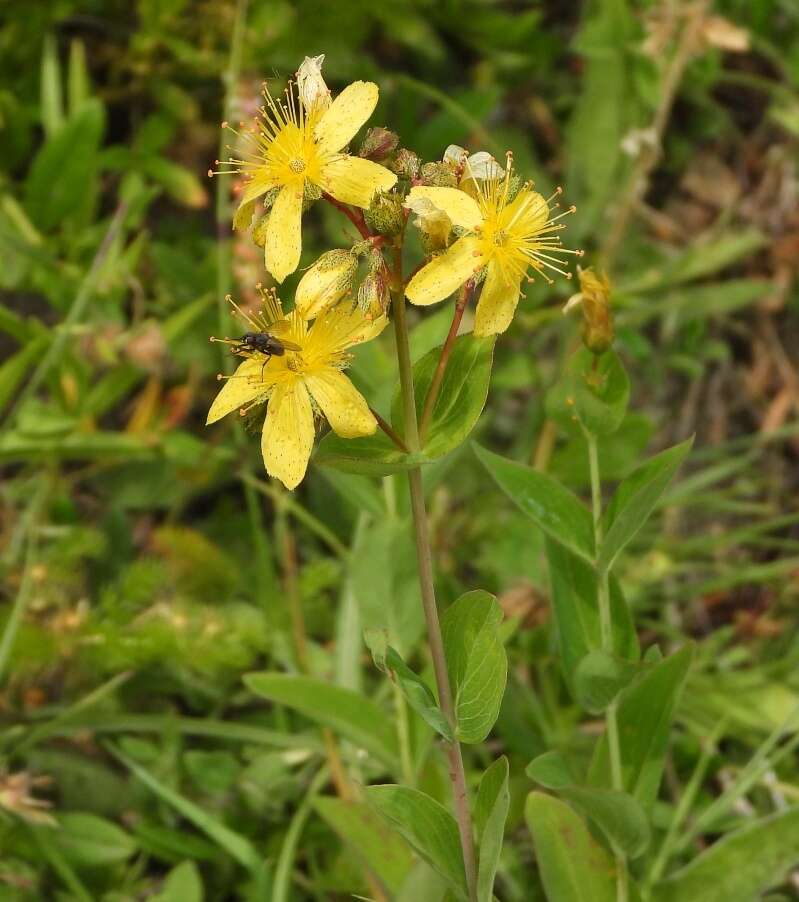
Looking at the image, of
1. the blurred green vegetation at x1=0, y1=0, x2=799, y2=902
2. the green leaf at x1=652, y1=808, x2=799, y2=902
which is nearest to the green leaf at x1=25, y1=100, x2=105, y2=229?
the blurred green vegetation at x1=0, y1=0, x2=799, y2=902

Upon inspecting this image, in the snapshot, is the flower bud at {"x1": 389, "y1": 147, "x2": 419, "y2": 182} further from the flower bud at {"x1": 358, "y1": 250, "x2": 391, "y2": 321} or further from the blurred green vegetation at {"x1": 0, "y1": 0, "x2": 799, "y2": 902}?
the blurred green vegetation at {"x1": 0, "y1": 0, "x2": 799, "y2": 902}

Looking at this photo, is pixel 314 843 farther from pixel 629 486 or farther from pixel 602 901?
pixel 629 486

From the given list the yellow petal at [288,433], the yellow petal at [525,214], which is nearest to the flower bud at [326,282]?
the yellow petal at [288,433]

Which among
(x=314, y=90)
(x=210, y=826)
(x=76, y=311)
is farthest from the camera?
(x=76, y=311)

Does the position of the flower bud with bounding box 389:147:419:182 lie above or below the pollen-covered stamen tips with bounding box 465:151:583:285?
above

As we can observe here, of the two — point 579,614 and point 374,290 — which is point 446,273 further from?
point 579,614

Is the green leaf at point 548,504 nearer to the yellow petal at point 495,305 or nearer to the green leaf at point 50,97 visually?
the yellow petal at point 495,305

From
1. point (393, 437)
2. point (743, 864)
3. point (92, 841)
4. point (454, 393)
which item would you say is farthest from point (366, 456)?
point (92, 841)
